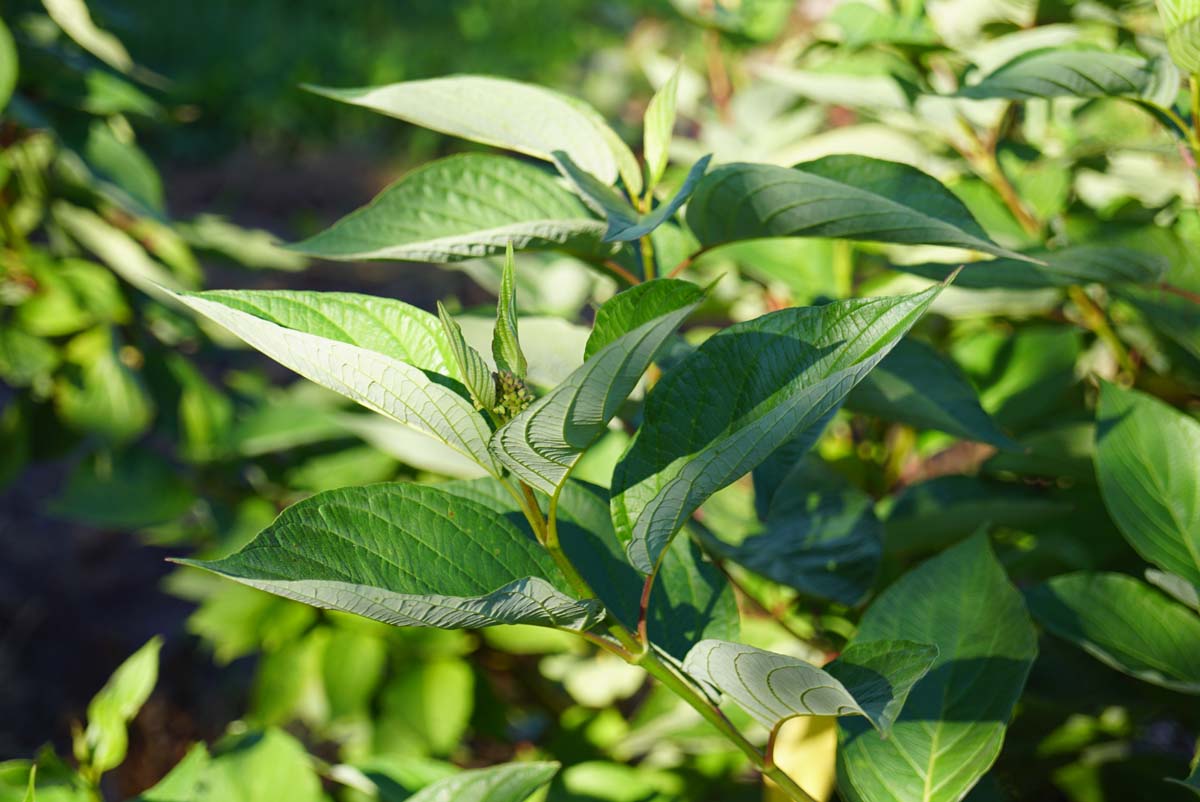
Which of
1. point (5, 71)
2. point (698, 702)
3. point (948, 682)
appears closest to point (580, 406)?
point (698, 702)

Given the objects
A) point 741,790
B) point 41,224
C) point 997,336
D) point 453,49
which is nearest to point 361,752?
point 741,790

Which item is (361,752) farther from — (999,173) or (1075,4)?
(1075,4)

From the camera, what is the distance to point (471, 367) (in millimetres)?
350

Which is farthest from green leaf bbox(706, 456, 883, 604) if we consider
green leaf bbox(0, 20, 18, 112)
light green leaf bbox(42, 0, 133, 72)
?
light green leaf bbox(42, 0, 133, 72)

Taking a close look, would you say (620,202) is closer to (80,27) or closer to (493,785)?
(493,785)

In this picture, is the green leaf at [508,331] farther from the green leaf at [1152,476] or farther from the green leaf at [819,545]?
the green leaf at [1152,476]

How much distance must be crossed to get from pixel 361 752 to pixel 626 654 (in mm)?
921

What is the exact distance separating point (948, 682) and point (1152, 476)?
0.54 feet

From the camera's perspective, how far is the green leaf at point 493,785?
486mm

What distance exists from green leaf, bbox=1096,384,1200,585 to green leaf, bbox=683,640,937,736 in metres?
0.21

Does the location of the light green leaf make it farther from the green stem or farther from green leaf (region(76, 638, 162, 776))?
the green stem

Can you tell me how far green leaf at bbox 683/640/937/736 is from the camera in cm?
36

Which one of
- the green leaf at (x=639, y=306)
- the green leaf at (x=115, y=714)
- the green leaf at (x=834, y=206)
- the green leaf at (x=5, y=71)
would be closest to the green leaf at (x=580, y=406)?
the green leaf at (x=639, y=306)

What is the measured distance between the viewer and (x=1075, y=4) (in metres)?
0.84
